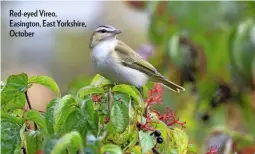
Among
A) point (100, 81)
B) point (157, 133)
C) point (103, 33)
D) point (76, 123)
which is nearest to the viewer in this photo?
point (76, 123)

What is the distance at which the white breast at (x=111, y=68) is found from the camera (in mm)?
1884

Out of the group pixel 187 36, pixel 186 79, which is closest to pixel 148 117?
pixel 186 79

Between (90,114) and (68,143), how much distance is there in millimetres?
220

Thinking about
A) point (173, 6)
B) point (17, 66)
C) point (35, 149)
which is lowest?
point (17, 66)

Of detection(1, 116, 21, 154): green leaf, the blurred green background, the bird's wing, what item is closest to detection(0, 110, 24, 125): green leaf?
detection(1, 116, 21, 154): green leaf

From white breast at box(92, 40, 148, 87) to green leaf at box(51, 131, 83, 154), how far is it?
612mm

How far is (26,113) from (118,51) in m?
0.77

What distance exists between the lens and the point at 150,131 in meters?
1.45

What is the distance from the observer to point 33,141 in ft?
4.57

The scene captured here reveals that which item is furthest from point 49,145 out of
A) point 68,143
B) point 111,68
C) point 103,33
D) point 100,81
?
point 103,33

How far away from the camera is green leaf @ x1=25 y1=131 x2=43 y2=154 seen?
4.57 ft

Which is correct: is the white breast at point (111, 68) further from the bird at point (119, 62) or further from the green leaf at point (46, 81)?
the green leaf at point (46, 81)

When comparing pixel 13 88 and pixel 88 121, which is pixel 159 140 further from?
pixel 13 88

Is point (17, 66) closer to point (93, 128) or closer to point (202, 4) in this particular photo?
point (202, 4)
